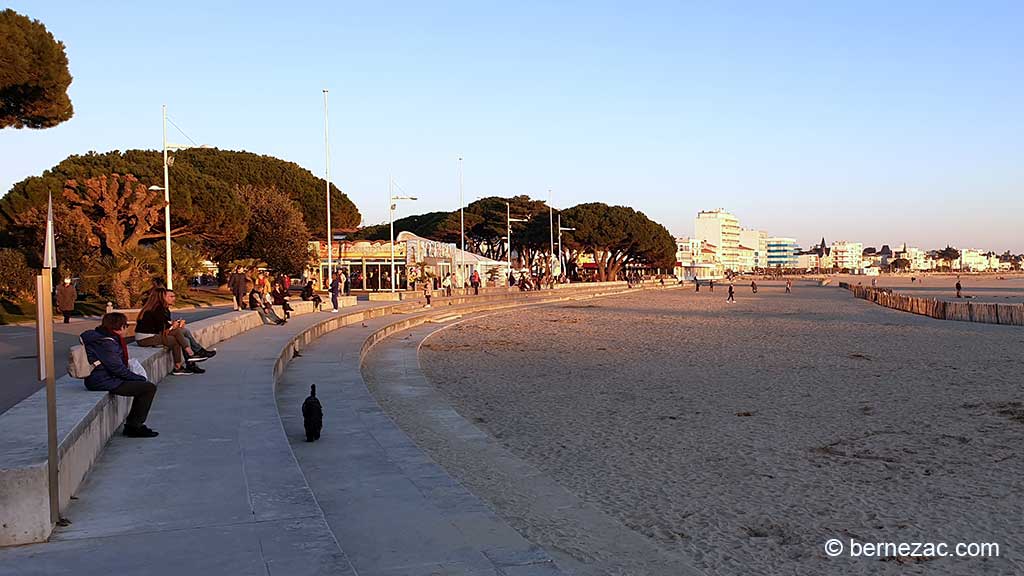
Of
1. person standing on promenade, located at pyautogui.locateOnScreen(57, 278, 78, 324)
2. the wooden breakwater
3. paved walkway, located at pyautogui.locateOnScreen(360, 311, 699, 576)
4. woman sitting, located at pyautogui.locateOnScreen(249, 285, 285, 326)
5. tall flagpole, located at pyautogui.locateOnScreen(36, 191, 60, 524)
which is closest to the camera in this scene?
tall flagpole, located at pyautogui.locateOnScreen(36, 191, 60, 524)

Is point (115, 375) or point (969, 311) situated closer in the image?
point (115, 375)

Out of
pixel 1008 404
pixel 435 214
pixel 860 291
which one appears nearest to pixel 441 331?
pixel 1008 404

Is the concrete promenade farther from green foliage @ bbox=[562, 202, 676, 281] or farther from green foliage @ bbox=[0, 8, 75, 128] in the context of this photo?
green foliage @ bbox=[562, 202, 676, 281]

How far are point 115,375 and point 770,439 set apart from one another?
290 inches

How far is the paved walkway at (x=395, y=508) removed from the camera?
4.64 m

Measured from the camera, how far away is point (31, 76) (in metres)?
17.4

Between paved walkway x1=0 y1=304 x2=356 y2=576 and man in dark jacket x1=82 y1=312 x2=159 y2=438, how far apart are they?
0.59 ft

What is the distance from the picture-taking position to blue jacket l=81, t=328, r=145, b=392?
720 centimetres

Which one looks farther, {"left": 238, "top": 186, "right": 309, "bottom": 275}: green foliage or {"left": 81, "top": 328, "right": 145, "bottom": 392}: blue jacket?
{"left": 238, "top": 186, "right": 309, "bottom": 275}: green foliage

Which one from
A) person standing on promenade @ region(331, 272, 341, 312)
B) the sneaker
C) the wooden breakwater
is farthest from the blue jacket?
the wooden breakwater

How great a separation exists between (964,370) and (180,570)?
55.9 ft

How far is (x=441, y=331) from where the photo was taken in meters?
27.8

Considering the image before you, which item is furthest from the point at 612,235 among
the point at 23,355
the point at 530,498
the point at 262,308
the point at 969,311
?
the point at 530,498

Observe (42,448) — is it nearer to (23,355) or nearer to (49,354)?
(49,354)
